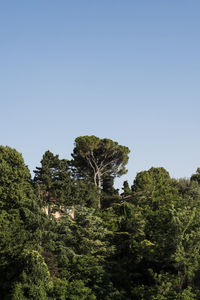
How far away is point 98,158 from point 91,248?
32978 mm

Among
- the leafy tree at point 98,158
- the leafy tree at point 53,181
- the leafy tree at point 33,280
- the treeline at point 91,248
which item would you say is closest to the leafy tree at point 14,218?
the treeline at point 91,248

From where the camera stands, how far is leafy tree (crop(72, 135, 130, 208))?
2645 inches

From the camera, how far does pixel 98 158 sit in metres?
68.6

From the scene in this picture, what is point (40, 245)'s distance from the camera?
111ft

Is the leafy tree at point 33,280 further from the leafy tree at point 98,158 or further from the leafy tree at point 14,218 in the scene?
the leafy tree at point 98,158

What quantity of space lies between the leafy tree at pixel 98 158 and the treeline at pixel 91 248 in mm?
22564

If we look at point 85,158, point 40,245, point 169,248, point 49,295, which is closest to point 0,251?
point 40,245

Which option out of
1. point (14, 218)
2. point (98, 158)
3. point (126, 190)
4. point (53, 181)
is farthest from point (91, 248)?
point (98, 158)

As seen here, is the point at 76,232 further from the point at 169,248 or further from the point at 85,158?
the point at 85,158

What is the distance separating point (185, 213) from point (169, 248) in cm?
282

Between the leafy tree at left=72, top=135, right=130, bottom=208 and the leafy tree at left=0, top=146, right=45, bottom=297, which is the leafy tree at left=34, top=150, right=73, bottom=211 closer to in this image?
the leafy tree at left=0, top=146, right=45, bottom=297

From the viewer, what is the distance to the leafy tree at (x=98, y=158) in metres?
67.2

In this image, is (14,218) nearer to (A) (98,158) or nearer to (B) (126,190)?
(B) (126,190)

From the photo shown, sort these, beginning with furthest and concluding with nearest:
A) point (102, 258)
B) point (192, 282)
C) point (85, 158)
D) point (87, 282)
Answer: point (85, 158)
point (102, 258)
point (87, 282)
point (192, 282)
